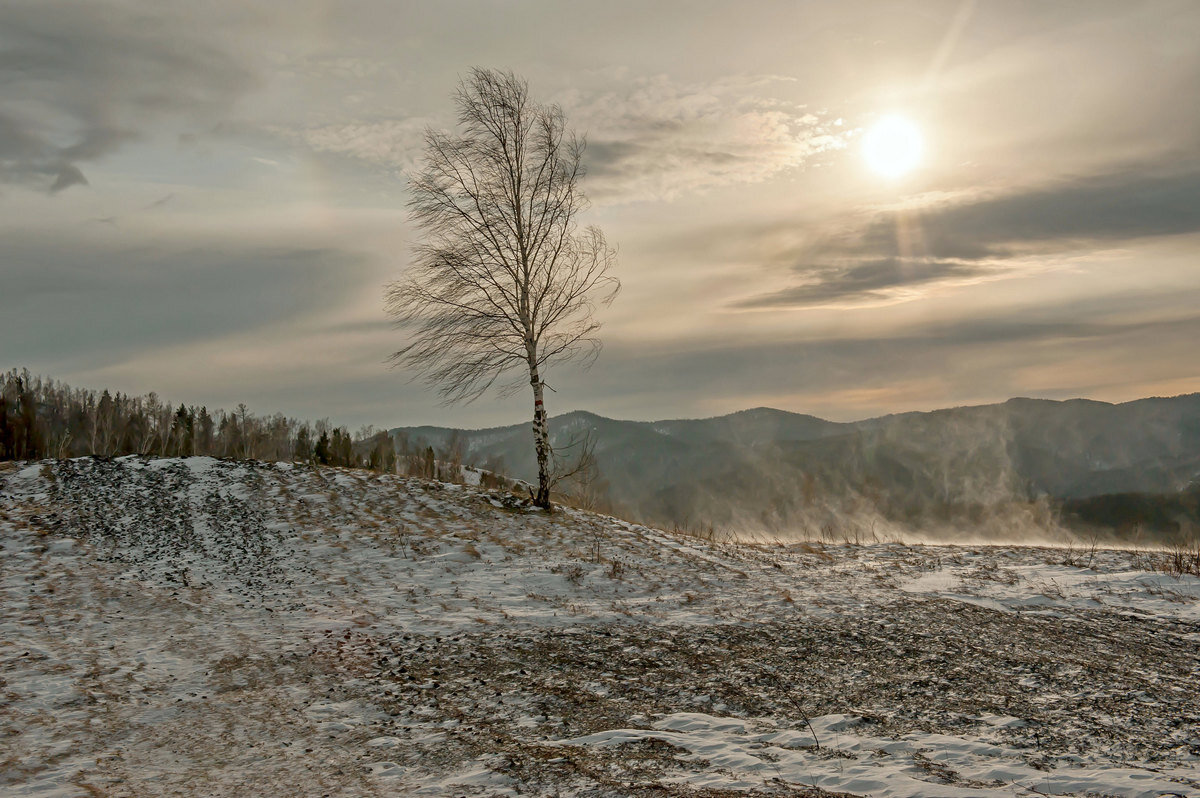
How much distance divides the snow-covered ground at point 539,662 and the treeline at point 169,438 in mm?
7989

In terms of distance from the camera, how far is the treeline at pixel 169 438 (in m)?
24.7

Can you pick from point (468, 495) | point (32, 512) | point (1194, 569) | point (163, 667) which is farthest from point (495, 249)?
point (1194, 569)

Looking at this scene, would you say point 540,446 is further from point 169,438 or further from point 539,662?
point 169,438

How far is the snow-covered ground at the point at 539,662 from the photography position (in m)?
6.07

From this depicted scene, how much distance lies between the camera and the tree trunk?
66.2ft

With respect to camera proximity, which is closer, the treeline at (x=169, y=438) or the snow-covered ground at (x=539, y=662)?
the snow-covered ground at (x=539, y=662)

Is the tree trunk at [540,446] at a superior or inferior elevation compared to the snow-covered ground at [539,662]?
superior

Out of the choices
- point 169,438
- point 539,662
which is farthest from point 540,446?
point 169,438

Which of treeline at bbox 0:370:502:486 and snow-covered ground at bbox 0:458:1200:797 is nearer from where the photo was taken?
snow-covered ground at bbox 0:458:1200:797

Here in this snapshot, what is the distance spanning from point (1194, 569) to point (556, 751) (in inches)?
643

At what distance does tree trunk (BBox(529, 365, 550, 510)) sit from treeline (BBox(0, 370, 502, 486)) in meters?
5.48

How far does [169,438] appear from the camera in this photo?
4244 centimetres

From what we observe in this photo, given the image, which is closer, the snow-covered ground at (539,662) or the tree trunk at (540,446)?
the snow-covered ground at (539,662)

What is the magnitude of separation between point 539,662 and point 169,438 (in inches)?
1645
